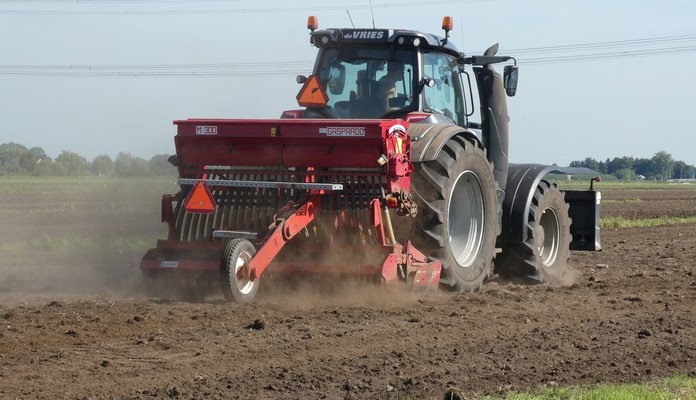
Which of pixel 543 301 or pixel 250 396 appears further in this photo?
pixel 543 301

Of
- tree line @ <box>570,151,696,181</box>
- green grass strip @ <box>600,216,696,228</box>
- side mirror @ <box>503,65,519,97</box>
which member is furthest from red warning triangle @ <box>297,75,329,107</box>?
tree line @ <box>570,151,696,181</box>

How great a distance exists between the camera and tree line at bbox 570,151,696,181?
10412 centimetres

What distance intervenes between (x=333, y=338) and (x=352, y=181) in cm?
220

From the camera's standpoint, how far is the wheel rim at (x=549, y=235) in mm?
11281

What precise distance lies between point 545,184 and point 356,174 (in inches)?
125

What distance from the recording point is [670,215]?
2738 cm

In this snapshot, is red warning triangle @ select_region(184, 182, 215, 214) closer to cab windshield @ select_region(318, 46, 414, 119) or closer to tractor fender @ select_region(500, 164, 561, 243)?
cab windshield @ select_region(318, 46, 414, 119)

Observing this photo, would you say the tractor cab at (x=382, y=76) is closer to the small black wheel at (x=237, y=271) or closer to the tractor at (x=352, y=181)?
the tractor at (x=352, y=181)

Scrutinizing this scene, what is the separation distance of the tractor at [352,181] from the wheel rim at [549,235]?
1015 mm

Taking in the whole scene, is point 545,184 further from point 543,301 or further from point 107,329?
point 107,329

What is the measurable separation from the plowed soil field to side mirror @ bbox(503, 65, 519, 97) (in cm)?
199

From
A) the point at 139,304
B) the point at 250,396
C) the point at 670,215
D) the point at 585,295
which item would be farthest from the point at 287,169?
the point at 670,215

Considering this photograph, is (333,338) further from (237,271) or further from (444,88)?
(444,88)

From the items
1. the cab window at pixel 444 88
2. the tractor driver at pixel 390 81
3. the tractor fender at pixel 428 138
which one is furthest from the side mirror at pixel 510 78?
the tractor driver at pixel 390 81
